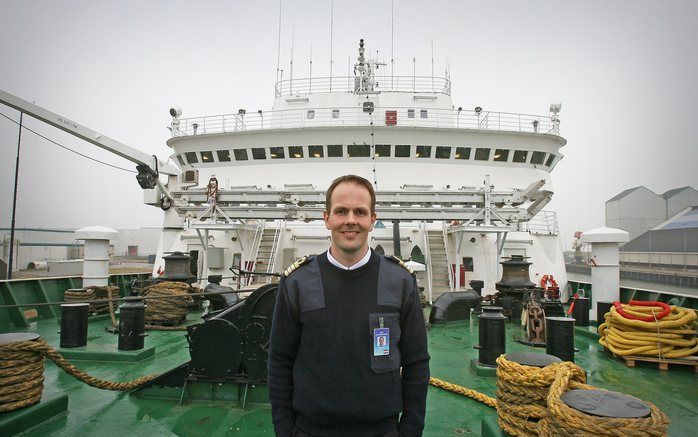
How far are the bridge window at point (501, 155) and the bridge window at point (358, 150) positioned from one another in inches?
162

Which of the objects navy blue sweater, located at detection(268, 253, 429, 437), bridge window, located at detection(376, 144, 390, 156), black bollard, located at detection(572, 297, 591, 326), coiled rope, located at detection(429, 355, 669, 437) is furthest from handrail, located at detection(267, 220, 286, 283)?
navy blue sweater, located at detection(268, 253, 429, 437)

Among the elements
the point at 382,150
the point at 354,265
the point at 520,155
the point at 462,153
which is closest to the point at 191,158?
the point at 382,150

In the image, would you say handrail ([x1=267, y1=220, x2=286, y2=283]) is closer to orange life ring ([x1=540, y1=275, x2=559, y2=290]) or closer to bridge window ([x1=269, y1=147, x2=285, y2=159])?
bridge window ([x1=269, y1=147, x2=285, y2=159])

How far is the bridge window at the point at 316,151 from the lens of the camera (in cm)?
1298

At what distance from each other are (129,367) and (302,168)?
8.82 meters

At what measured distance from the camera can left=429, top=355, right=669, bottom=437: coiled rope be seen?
1.83 metres

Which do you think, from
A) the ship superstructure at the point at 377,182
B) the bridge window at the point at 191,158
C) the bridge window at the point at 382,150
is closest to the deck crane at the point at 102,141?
the ship superstructure at the point at 377,182

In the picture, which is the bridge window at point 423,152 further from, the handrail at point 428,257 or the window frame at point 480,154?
the handrail at point 428,257

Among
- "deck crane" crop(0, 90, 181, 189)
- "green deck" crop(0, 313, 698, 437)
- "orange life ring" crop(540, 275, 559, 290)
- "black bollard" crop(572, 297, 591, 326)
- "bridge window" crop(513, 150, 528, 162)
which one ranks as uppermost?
"bridge window" crop(513, 150, 528, 162)

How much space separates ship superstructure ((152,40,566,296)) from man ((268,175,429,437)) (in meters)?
7.76

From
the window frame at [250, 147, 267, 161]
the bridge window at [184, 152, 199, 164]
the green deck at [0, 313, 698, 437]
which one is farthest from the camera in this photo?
the bridge window at [184, 152, 199, 164]

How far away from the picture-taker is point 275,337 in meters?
1.78

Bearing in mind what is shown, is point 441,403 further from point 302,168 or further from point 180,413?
point 302,168

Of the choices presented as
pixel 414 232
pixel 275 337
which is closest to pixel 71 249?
pixel 414 232
